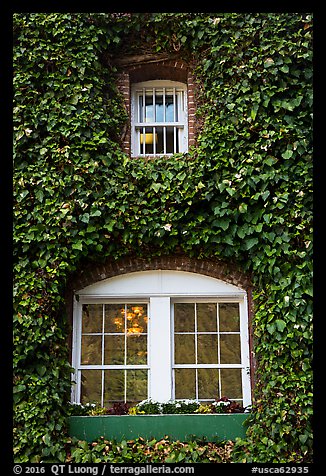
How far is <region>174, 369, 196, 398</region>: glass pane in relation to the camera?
753 cm

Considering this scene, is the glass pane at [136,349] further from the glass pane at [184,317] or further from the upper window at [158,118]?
the upper window at [158,118]

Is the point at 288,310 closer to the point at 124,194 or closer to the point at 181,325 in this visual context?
the point at 181,325

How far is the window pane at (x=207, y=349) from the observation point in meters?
7.65

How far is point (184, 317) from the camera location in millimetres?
7812

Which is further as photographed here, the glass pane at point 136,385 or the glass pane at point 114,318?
the glass pane at point 114,318

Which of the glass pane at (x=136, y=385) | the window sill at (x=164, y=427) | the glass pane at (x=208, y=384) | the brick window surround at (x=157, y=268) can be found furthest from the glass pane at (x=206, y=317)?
the window sill at (x=164, y=427)

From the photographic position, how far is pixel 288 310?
23.2 ft

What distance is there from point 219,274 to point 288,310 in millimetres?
1053

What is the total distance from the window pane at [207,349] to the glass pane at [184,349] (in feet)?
0.25

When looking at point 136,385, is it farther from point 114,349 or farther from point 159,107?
point 159,107

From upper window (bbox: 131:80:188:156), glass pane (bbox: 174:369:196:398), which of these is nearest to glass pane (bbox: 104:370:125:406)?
glass pane (bbox: 174:369:196:398)

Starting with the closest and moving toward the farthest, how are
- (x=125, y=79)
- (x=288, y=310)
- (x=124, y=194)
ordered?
1. (x=288, y=310)
2. (x=124, y=194)
3. (x=125, y=79)

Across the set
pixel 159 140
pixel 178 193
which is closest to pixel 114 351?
pixel 178 193

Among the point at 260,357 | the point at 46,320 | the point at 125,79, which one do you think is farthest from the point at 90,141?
the point at 260,357
